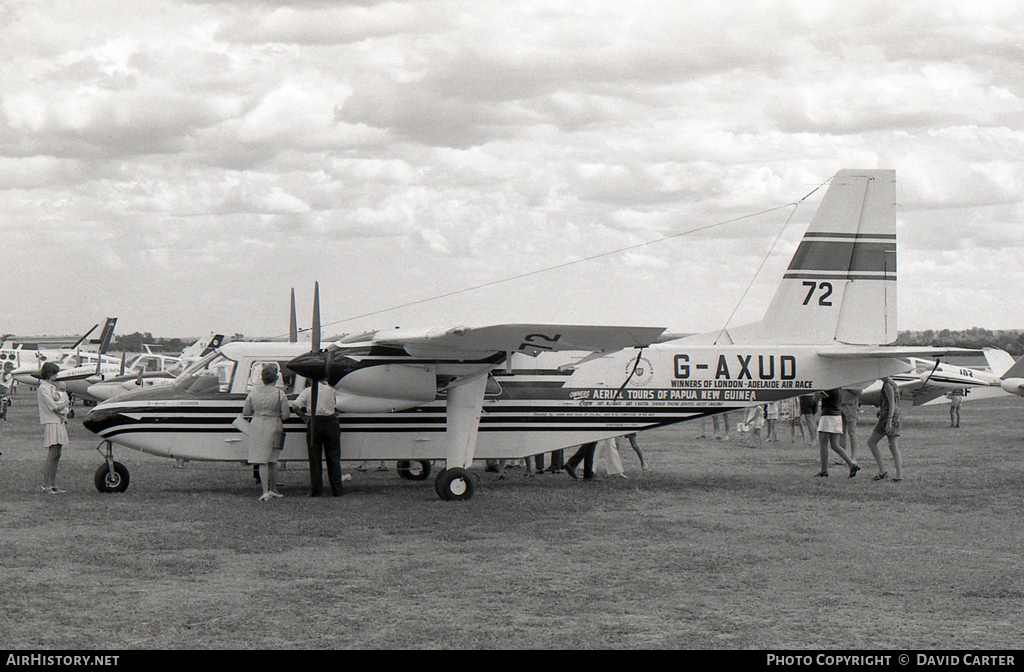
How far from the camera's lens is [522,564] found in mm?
8695

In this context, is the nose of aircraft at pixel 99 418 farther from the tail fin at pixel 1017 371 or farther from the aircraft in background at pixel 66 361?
the aircraft in background at pixel 66 361

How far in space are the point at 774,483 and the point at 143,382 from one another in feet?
54.5

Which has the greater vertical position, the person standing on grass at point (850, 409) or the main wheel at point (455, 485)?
the person standing on grass at point (850, 409)

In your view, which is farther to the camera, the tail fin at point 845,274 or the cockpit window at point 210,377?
the tail fin at point 845,274

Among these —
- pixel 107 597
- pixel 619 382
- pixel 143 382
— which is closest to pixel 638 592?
pixel 107 597

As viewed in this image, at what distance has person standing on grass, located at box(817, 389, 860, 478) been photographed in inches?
597

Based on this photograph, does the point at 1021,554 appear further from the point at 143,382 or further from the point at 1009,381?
the point at 143,382

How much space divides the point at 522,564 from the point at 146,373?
22.2 meters

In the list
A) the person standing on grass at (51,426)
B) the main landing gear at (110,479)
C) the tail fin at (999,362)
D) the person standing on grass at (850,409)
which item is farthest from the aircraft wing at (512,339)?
the tail fin at (999,362)

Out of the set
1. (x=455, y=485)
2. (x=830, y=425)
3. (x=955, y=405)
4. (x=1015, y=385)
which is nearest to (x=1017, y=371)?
(x=1015, y=385)

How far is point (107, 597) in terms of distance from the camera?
7262mm

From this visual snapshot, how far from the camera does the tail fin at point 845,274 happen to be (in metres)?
15.0

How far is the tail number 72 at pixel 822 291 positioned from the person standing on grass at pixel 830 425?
4.63 ft

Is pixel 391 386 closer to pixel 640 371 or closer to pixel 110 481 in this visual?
pixel 640 371
